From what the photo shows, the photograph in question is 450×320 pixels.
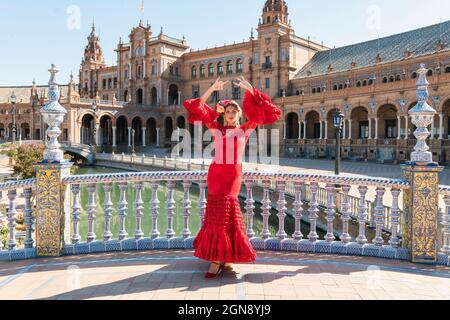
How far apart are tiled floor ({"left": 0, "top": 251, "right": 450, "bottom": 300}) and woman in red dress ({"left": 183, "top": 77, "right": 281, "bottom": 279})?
280 millimetres

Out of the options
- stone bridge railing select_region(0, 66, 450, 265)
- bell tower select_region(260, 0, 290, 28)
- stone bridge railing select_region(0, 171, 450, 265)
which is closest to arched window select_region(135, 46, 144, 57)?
bell tower select_region(260, 0, 290, 28)

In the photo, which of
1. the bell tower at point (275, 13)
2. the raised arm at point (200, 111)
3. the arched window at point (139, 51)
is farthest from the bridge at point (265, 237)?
the arched window at point (139, 51)

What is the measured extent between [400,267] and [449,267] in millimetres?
642

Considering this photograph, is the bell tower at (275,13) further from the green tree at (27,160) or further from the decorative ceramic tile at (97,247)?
the decorative ceramic tile at (97,247)

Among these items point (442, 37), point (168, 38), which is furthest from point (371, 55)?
point (168, 38)

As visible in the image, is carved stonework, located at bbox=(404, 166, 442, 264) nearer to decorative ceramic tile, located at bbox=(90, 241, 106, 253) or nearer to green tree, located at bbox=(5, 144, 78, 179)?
decorative ceramic tile, located at bbox=(90, 241, 106, 253)

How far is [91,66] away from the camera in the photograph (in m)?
67.6

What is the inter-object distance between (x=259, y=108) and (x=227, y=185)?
0.96m

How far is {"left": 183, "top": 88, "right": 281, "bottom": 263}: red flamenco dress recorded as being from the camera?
4078 mm

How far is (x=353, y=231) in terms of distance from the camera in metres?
11.3

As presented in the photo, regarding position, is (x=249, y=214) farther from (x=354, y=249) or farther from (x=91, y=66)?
(x=91, y=66)

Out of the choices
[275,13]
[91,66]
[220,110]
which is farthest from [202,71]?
[220,110]

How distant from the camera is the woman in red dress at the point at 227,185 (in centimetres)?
408

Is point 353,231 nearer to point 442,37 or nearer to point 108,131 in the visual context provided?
point 442,37
